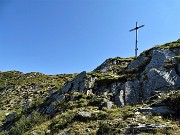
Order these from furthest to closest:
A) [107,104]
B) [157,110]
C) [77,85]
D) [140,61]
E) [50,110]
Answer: [140,61]
[77,85]
[50,110]
[107,104]
[157,110]

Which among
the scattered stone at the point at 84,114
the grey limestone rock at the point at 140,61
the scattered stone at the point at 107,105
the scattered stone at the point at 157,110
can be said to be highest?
the grey limestone rock at the point at 140,61

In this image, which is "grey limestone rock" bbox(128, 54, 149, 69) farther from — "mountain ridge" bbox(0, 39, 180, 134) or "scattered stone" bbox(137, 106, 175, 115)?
"scattered stone" bbox(137, 106, 175, 115)

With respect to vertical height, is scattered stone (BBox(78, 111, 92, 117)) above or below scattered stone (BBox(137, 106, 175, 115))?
below

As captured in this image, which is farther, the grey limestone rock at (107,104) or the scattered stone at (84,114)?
the grey limestone rock at (107,104)

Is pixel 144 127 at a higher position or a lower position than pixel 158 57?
lower

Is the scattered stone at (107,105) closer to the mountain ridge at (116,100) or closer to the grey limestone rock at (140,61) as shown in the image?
the mountain ridge at (116,100)

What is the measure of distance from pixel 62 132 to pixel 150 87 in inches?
410

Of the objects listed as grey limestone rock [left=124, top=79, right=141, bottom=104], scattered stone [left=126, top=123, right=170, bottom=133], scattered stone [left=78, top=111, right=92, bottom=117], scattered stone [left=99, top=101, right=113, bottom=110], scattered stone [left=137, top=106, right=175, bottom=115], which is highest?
grey limestone rock [left=124, top=79, right=141, bottom=104]

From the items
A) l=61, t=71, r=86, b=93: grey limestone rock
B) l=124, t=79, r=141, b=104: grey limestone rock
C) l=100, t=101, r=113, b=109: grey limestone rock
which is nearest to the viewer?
l=100, t=101, r=113, b=109: grey limestone rock

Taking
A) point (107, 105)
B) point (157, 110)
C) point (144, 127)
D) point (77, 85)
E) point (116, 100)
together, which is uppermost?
point (77, 85)

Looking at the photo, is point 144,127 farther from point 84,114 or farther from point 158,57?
point 158,57

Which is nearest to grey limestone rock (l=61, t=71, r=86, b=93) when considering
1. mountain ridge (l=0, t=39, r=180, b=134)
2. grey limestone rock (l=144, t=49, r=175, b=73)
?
mountain ridge (l=0, t=39, r=180, b=134)

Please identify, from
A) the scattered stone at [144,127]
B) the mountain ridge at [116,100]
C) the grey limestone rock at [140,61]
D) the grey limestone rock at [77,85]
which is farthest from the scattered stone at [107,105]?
the grey limestone rock at [140,61]

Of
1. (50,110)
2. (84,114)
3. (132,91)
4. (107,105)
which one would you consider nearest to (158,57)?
(132,91)
